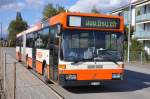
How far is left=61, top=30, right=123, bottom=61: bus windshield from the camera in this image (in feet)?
47.0

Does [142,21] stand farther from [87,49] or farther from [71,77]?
[71,77]

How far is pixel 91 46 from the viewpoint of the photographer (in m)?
14.6

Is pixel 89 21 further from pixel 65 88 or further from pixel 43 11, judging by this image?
pixel 43 11

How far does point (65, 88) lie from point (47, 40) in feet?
8.53

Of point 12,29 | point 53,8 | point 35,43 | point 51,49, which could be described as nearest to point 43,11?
point 53,8

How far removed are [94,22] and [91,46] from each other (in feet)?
3.21

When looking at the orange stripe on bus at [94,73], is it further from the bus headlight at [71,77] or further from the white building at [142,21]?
the white building at [142,21]

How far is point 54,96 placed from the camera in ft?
44.5

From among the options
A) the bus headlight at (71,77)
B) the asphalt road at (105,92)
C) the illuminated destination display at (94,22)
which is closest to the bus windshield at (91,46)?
the illuminated destination display at (94,22)

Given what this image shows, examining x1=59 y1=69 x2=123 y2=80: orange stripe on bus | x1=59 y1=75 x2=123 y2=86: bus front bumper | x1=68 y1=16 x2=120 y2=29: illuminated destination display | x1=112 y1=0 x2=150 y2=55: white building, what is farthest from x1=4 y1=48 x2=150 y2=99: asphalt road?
x1=112 y1=0 x2=150 y2=55: white building

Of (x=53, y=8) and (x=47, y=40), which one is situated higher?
(x=53, y=8)

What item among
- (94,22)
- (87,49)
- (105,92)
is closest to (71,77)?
(87,49)

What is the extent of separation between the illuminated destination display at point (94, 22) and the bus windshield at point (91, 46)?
0.23 m

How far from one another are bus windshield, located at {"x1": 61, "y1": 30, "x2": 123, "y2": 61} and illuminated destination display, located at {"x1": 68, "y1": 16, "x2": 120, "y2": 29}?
23cm
